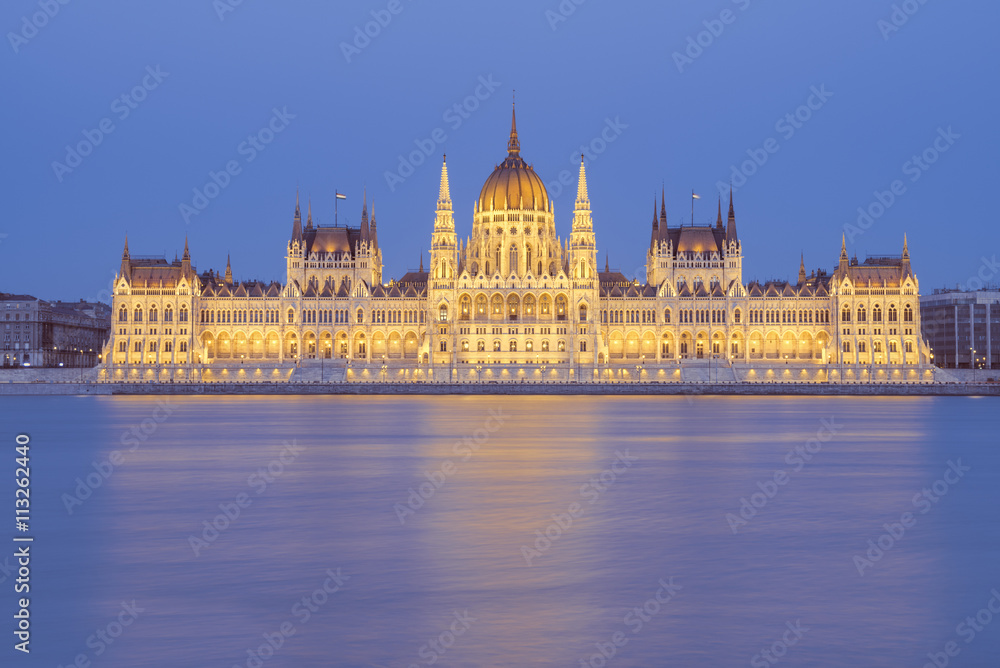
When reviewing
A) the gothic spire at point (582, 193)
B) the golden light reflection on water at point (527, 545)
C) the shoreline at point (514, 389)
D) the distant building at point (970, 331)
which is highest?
the gothic spire at point (582, 193)

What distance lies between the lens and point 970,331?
486ft

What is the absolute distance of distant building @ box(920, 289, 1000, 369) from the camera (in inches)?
5802

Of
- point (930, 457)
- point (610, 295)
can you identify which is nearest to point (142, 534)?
point (930, 457)

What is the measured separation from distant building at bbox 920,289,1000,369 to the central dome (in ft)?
192

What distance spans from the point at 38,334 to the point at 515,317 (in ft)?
186

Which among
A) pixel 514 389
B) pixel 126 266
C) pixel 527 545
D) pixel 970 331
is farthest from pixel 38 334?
pixel 527 545

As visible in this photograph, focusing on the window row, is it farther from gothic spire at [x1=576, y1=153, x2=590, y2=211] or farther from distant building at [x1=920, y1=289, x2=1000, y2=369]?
distant building at [x1=920, y1=289, x2=1000, y2=369]

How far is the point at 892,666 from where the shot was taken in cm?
1484

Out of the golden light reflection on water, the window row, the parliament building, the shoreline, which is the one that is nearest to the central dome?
the parliament building

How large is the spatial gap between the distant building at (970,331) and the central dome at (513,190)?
5860cm

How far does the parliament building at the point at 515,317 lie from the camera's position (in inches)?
4624

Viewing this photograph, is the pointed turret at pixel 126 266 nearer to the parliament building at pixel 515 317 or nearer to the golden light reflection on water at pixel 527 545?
the parliament building at pixel 515 317

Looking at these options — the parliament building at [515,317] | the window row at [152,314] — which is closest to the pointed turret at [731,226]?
the parliament building at [515,317]

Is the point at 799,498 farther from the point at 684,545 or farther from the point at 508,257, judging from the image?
the point at 508,257
